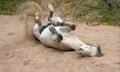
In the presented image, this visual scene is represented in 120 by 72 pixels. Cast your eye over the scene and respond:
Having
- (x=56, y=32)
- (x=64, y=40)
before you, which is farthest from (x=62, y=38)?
(x=56, y=32)

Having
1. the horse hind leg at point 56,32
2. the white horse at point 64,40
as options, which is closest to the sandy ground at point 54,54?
the white horse at point 64,40

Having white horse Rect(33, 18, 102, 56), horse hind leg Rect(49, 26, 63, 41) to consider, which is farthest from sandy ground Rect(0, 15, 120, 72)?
horse hind leg Rect(49, 26, 63, 41)

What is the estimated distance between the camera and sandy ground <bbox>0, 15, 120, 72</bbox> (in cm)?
488

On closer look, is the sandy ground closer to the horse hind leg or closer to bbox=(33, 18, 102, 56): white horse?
bbox=(33, 18, 102, 56): white horse

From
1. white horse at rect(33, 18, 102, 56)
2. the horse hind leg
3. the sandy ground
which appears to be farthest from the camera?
the horse hind leg

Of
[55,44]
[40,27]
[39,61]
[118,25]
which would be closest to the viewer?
[39,61]

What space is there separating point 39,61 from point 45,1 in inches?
136

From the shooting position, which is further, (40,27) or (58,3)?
(58,3)

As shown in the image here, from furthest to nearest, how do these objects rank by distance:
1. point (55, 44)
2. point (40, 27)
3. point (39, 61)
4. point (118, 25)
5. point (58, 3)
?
1. point (58, 3)
2. point (118, 25)
3. point (40, 27)
4. point (55, 44)
5. point (39, 61)

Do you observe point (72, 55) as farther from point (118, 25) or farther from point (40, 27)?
point (118, 25)

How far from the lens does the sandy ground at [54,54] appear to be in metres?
4.88

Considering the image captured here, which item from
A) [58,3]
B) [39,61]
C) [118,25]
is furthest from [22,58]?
[58,3]

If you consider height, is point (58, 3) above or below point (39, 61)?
above

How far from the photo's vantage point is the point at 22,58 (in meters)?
5.46
